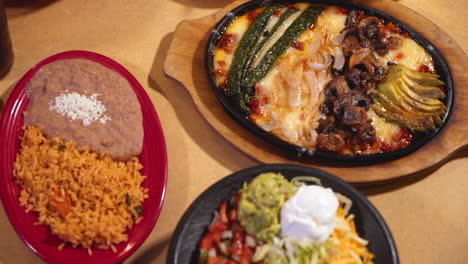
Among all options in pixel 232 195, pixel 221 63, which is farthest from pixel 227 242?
pixel 221 63

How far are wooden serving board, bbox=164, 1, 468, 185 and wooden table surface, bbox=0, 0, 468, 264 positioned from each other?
0.50 ft

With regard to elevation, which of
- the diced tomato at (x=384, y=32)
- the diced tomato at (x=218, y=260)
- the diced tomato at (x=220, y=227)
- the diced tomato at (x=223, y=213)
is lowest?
the diced tomato at (x=218, y=260)

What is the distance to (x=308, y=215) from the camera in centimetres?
225

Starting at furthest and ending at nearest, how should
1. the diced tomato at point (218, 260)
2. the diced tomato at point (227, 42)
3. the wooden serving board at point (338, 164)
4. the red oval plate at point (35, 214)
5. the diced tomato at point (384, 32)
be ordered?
1. the diced tomato at point (384, 32)
2. the diced tomato at point (227, 42)
3. the wooden serving board at point (338, 164)
4. the red oval plate at point (35, 214)
5. the diced tomato at point (218, 260)

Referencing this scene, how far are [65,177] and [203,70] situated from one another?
1286mm

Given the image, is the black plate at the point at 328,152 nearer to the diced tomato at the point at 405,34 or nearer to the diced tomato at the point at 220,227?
the diced tomato at the point at 405,34

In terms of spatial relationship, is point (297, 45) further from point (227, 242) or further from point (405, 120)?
point (227, 242)

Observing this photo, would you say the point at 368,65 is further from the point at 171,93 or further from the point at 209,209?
the point at 209,209

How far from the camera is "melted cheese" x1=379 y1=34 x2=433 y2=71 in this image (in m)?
3.58

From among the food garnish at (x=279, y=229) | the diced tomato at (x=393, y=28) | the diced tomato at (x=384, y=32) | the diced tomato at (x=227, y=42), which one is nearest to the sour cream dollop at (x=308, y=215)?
the food garnish at (x=279, y=229)

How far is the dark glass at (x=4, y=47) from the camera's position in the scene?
10.6 ft

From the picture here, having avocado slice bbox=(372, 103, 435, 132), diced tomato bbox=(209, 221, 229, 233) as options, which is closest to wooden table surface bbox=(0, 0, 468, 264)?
avocado slice bbox=(372, 103, 435, 132)

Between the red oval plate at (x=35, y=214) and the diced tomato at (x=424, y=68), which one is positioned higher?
the diced tomato at (x=424, y=68)

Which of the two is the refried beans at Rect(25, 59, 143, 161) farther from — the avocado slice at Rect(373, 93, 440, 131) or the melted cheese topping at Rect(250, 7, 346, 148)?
the avocado slice at Rect(373, 93, 440, 131)
